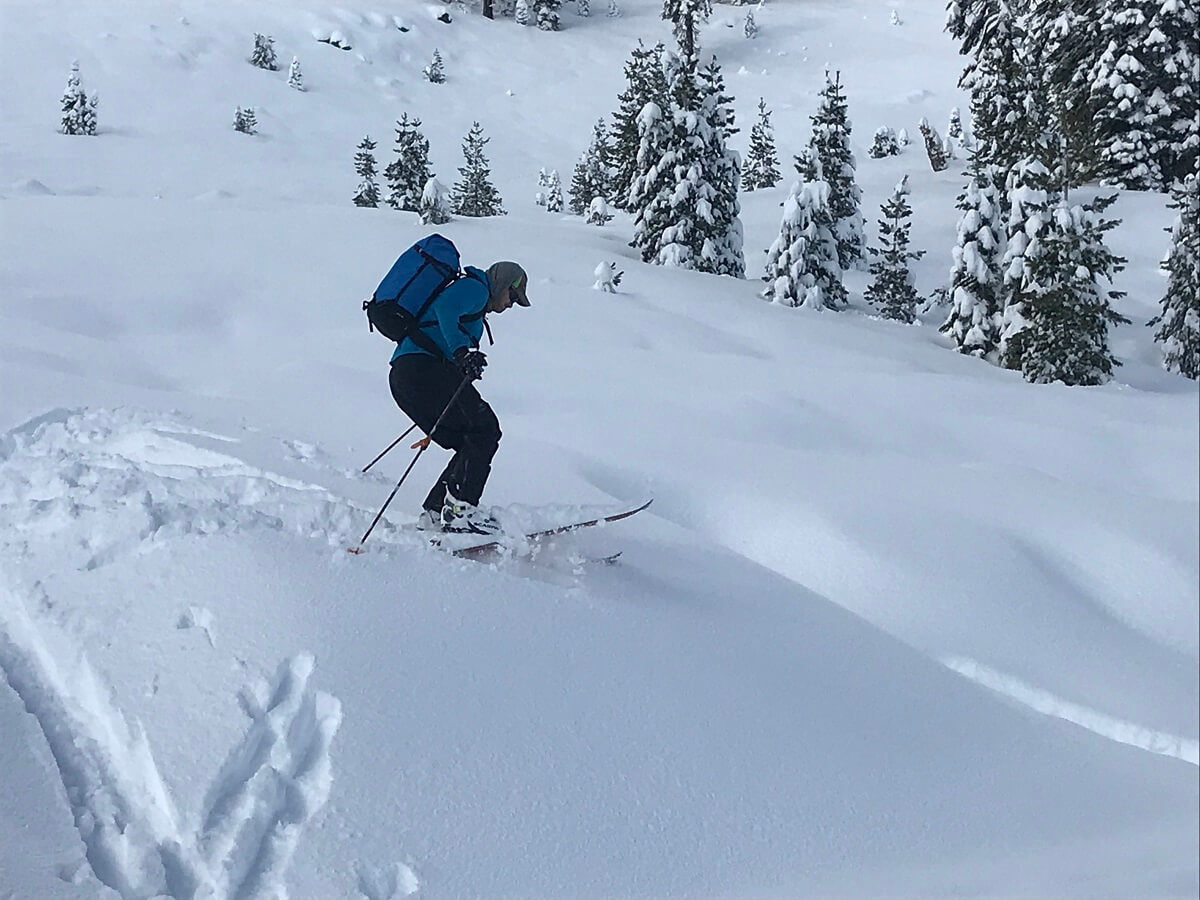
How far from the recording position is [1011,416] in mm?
7602

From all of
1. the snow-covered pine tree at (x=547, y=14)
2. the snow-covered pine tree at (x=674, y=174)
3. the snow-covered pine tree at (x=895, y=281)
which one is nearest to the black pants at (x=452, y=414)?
the snow-covered pine tree at (x=674, y=174)

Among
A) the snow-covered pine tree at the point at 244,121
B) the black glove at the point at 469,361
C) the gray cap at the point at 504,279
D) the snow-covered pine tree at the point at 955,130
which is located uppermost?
the snow-covered pine tree at the point at 955,130

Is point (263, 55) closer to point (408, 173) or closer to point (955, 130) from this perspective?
point (408, 173)

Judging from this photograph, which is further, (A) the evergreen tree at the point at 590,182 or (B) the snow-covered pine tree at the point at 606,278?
(A) the evergreen tree at the point at 590,182

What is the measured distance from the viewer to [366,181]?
111ft

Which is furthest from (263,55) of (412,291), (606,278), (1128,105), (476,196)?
(412,291)

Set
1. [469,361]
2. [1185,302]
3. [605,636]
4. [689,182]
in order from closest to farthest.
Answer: [605,636], [469,361], [1185,302], [689,182]

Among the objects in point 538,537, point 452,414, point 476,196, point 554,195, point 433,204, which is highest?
point 554,195

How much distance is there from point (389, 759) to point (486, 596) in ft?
4.37

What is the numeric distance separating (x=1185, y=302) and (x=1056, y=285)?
4311mm

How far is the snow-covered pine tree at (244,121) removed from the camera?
38.1 m

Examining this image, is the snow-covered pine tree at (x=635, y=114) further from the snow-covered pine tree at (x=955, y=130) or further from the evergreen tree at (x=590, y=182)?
the snow-covered pine tree at (x=955, y=130)

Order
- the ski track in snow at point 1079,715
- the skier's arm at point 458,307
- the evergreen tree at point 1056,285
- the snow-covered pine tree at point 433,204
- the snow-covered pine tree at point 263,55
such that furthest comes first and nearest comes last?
the snow-covered pine tree at point 263,55 → the snow-covered pine tree at point 433,204 → the evergreen tree at point 1056,285 → the skier's arm at point 458,307 → the ski track in snow at point 1079,715

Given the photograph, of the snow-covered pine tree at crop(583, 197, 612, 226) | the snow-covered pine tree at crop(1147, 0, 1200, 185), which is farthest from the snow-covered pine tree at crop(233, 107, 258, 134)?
the snow-covered pine tree at crop(1147, 0, 1200, 185)
